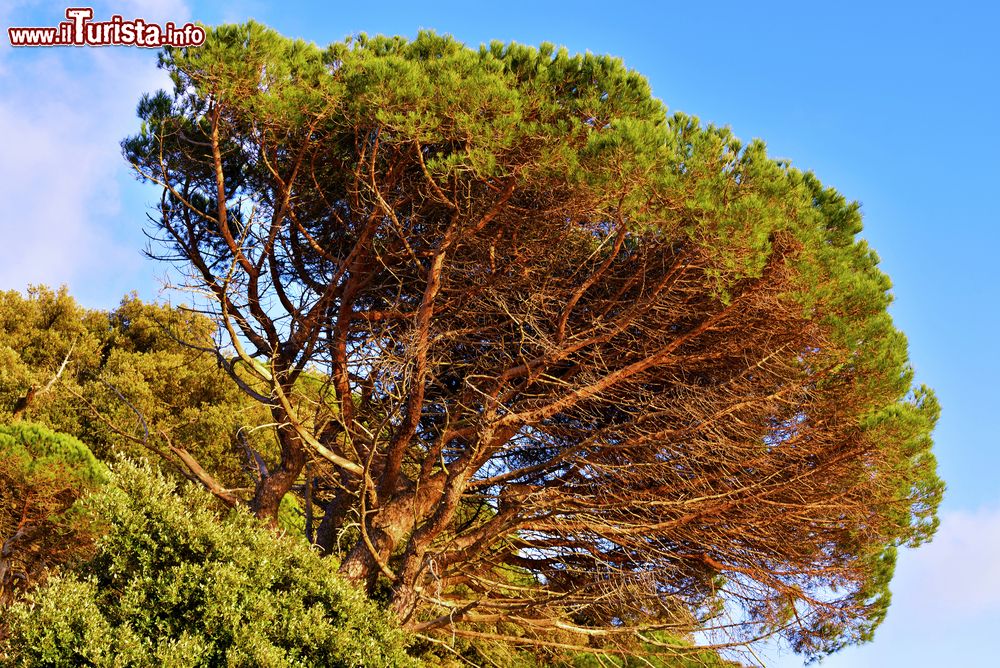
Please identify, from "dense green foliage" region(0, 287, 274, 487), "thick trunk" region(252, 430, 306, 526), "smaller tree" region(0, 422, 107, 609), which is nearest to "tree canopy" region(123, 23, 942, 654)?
"thick trunk" region(252, 430, 306, 526)

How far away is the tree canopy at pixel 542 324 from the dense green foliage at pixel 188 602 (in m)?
0.95

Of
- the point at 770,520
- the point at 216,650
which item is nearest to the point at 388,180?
the point at 216,650

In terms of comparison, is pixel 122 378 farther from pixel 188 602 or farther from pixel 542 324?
pixel 188 602

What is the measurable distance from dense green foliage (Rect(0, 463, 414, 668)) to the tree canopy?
3.12 ft

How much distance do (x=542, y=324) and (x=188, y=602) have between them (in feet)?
14.6

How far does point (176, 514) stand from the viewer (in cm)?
782

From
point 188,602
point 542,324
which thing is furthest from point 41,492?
point 542,324

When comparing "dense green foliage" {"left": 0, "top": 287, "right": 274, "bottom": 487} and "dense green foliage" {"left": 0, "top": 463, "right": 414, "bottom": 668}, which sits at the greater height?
"dense green foliage" {"left": 0, "top": 287, "right": 274, "bottom": 487}

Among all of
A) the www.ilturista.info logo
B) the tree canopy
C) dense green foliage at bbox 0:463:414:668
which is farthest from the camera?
the www.ilturista.info logo

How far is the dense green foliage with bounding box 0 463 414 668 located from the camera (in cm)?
714

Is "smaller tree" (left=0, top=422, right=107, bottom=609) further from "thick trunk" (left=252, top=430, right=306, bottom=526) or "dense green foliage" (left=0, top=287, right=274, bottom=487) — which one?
"dense green foliage" (left=0, top=287, right=274, bottom=487)

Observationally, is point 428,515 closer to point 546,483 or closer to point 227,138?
point 546,483

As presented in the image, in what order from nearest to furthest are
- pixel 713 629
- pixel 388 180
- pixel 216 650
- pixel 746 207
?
pixel 216 650 → pixel 746 207 → pixel 388 180 → pixel 713 629

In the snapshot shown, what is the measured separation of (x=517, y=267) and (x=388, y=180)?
1.56 m
